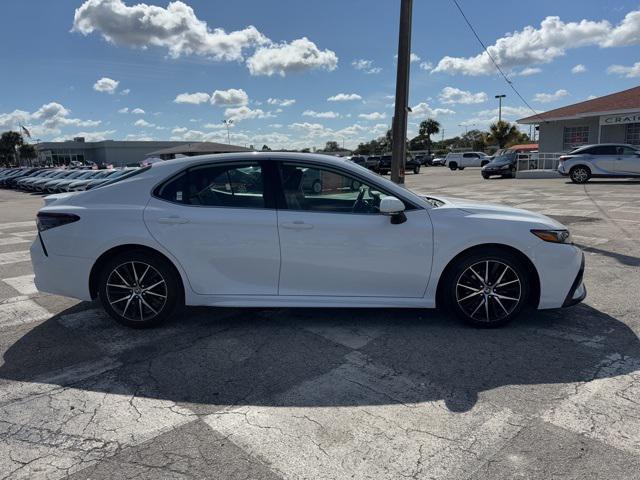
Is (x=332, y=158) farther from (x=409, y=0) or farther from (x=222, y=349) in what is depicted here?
(x=409, y=0)

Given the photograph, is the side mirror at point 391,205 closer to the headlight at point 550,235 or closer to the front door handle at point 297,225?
the front door handle at point 297,225

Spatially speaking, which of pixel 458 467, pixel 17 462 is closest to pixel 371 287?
pixel 458 467

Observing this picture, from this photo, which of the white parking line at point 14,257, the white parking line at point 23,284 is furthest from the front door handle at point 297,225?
the white parking line at point 14,257

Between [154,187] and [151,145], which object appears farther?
[151,145]

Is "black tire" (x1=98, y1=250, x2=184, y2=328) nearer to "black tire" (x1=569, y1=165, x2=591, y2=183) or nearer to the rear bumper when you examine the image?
the rear bumper

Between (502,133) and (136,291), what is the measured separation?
75.7 meters

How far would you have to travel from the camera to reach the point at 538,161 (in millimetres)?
29578

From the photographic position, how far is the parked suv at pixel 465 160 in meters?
46.8

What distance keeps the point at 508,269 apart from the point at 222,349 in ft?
8.43

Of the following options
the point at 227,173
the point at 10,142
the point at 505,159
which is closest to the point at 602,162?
the point at 505,159

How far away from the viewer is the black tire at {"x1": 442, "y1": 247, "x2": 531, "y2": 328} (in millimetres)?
4266

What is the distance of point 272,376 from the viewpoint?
3605mm

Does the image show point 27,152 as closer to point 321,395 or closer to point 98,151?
point 98,151

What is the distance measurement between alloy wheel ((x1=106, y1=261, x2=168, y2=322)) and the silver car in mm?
21081
